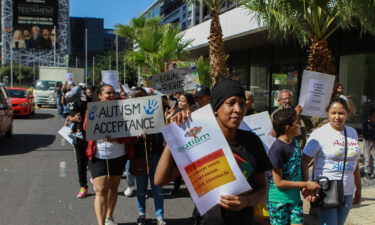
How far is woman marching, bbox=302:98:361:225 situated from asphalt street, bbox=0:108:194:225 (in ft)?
7.78

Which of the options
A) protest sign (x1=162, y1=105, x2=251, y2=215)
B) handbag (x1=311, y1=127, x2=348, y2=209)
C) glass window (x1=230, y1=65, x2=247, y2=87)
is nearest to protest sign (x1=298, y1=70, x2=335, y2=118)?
handbag (x1=311, y1=127, x2=348, y2=209)

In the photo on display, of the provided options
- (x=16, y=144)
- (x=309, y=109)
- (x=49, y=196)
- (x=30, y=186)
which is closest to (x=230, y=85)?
(x=309, y=109)

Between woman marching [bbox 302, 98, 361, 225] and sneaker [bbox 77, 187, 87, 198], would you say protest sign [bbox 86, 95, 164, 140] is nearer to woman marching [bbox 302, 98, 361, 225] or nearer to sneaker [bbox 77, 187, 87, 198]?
woman marching [bbox 302, 98, 361, 225]

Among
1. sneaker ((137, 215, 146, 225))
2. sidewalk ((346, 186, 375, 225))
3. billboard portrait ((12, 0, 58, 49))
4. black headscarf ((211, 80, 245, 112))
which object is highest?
billboard portrait ((12, 0, 58, 49))

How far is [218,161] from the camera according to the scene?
2178 mm

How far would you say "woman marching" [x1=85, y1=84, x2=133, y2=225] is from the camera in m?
4.36

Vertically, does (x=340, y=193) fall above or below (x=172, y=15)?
below

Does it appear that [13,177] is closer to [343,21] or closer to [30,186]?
[30,186]

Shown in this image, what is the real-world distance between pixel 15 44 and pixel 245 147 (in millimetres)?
92968

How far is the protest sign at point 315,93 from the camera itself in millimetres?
4902

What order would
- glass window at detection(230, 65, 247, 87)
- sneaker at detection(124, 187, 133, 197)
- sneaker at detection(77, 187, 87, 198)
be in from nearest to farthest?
sneaker at detection(77, 187, 87, 198)
sneaker at detection(124, 187, 133, 197)
glass window at detection(230, 65, 247, 87)

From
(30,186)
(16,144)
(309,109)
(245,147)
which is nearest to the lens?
(245,147)

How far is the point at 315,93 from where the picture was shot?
4918mm

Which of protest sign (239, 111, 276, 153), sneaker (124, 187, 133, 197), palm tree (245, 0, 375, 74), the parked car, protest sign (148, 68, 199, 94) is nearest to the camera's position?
protest sign (239, 111, 276, 153)
